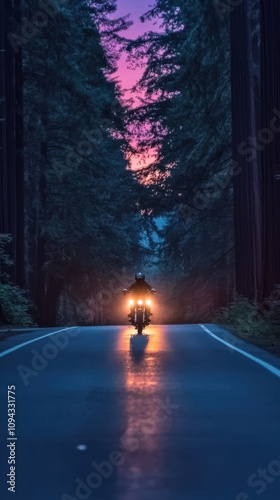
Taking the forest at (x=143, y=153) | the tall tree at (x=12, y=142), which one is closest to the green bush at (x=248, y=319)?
the forest at (x=143, y=153)

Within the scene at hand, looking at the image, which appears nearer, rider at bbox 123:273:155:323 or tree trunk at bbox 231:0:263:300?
rider at bbox 123:273:155:323

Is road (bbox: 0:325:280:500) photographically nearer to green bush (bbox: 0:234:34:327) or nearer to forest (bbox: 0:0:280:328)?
forest (bbox: 0:0:280:328)

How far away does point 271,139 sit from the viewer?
2528 centimetres

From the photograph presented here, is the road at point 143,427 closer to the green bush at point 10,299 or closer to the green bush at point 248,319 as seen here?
the green bush at point 248,319

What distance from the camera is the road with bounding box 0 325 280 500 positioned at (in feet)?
20.6

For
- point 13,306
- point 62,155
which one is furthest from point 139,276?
point 62,155

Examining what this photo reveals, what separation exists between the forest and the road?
10620 mm

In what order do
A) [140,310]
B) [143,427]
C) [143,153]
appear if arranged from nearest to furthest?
1. [143,427]
2. [140,310]
3. [143,153]

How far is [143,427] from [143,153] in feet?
136

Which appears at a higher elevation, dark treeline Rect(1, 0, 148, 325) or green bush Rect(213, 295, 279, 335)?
dark treeline Rect(1, 0, 148, 325)

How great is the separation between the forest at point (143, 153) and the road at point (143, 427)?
34.8 feet

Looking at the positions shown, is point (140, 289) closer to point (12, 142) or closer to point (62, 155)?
point (12, 142)

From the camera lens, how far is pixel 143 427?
339 inches

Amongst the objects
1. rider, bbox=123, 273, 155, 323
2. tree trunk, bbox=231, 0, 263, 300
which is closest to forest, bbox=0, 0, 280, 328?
tree trunk, bbox=231, 0, 263, 300
